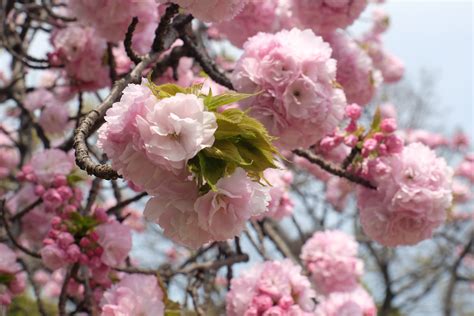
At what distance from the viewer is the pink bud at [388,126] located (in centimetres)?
225

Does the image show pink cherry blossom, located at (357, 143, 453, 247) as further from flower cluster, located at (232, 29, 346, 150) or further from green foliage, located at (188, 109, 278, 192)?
green foliage, located at (188, 109, 278, 192)

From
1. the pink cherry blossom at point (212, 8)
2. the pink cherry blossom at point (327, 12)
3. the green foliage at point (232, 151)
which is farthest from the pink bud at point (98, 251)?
the pink cherry blossom at point (327, 12)

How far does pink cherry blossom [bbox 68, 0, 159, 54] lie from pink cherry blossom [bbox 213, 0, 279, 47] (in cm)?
43

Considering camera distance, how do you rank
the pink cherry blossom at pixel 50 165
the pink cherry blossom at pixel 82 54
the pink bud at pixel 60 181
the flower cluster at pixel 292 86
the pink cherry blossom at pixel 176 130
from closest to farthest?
the pink cherry blossom at pixel 176 130, the flower cluster at pixel 292 86, the pink bud at pixel 60 181, the pink cherry blossom at pixel 50 165, the pink cherry blossom at pixel 82 54

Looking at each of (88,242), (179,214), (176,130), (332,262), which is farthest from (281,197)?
(176,130)

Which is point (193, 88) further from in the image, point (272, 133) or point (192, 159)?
point (272, 133)

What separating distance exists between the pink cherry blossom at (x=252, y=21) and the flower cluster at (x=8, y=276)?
1374mm

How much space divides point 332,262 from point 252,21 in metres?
1.31

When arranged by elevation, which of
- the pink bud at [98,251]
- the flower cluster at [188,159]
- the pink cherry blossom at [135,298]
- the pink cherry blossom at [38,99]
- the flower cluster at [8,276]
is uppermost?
the flower cluster at [188,159]

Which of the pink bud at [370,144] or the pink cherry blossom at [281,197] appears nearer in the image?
the pink bud at [370,144]

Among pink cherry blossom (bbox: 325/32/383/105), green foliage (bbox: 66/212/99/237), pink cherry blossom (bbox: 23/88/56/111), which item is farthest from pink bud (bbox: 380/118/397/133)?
pink cherry blossom (bbox: 23/88/56/111)

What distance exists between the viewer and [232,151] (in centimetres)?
112

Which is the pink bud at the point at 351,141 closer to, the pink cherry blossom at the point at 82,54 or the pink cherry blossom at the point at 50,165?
the pink cherry blossom at the point at 50,165

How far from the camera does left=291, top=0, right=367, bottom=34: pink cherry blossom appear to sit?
262 centimetres
